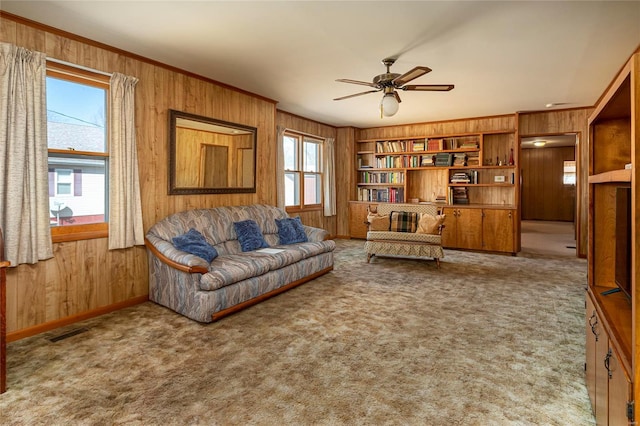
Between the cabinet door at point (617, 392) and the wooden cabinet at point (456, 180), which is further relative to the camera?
the wooden cabinet at point (456, 180)

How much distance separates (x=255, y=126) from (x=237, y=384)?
397 cm

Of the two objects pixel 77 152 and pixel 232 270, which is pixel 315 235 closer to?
pixel 232 270

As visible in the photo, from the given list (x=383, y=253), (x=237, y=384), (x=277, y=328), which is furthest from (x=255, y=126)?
(x=237, y=384)

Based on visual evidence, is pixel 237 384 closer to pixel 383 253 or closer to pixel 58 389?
pixel 58 389

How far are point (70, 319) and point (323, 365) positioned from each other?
2389 millimetres

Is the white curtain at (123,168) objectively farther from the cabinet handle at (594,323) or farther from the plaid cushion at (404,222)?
the plaid cushion at (404,222)

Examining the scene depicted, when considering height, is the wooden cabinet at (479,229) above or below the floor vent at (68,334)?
above

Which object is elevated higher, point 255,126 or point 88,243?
point 255,126

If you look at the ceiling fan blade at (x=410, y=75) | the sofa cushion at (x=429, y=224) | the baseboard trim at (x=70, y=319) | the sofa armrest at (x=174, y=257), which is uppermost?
the ceiling fan blade at (x=410, y=75)

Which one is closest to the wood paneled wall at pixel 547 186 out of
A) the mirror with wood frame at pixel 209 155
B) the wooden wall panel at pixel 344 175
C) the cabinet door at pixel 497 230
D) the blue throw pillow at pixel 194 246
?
the cabinet door at pixel 497 230

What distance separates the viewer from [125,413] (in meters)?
1.94

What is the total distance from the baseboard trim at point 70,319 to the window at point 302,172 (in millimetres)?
3524

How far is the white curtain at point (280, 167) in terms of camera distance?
6.23 m

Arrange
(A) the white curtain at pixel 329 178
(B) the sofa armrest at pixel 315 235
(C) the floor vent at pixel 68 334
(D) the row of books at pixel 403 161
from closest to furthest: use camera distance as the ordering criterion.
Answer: (C) the floor vent at pixel 68 334 → (B) the sofa armrest at pixel 315 235 → (D) the row of books at pixel 403 161 → (A) the white curtain at pixel 329 178
